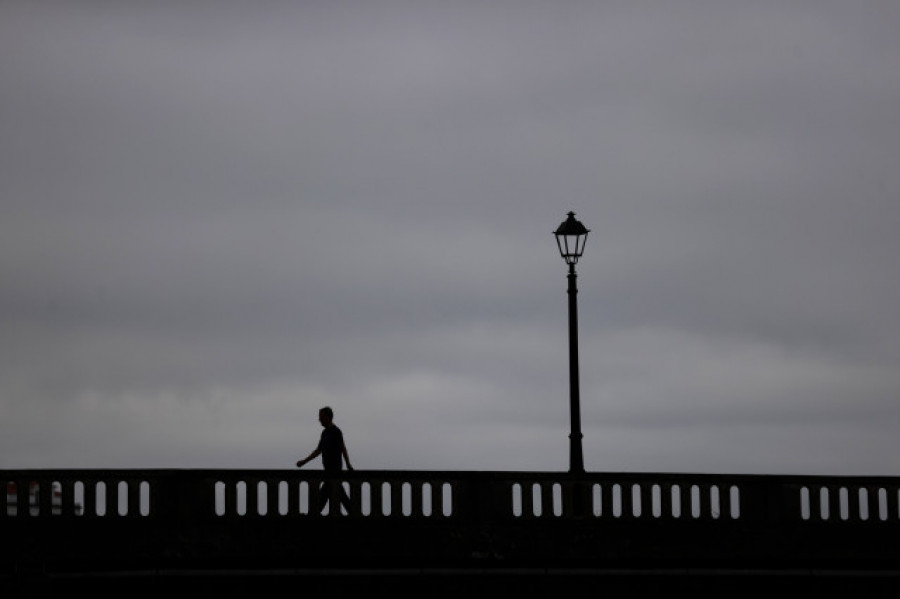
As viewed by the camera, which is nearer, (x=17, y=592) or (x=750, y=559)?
(x=17, y=592)

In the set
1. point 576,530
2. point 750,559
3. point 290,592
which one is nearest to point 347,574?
point 290,592

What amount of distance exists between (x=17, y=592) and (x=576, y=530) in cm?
800

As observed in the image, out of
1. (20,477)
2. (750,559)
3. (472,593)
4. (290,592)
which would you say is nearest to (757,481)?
(750,559)

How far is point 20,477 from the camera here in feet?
119

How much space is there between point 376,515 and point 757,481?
18.7 ft

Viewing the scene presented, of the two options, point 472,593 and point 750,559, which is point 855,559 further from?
point 472,593

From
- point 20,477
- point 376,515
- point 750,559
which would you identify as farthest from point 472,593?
point 20,477

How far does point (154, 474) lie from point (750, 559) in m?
8.76

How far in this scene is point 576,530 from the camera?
37.3 meters

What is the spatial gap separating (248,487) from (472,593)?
11.5 feet

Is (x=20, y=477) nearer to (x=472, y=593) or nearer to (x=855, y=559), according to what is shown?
(x=472, y=593)

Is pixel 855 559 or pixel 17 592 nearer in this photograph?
Result: pixel 17 592

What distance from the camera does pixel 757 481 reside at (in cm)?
3797

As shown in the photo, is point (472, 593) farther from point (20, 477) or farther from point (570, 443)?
point (20, 477)
